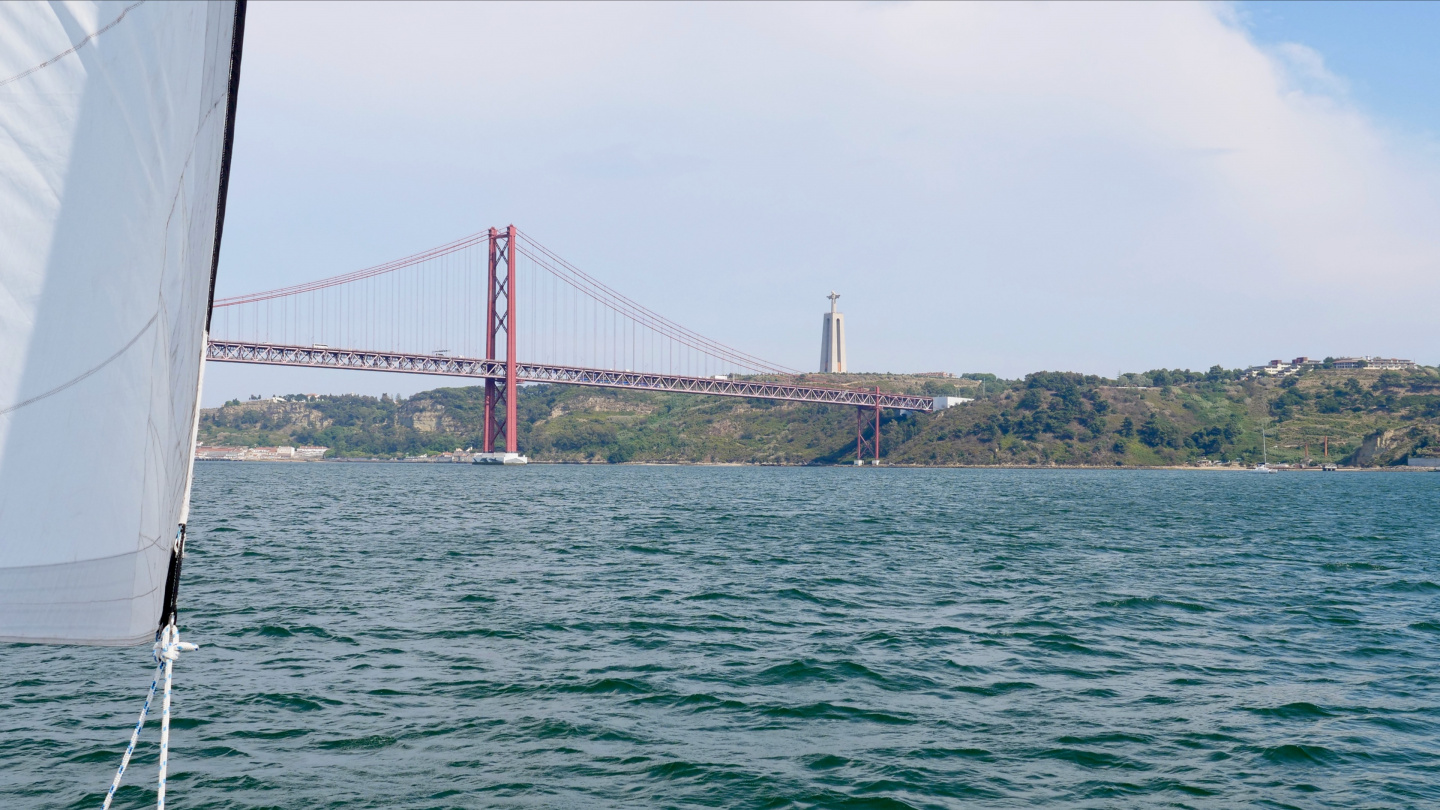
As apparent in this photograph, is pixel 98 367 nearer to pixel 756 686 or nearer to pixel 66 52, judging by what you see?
pixel 66 52

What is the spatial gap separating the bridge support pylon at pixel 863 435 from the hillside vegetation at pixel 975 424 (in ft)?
5.95

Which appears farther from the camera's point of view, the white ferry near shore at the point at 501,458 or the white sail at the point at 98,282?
the white ferry near shore at the point at 501,458

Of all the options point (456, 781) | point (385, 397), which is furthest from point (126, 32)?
point (385, 397)

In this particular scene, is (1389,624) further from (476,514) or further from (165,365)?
(476,514)

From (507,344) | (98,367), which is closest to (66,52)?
(98,367)

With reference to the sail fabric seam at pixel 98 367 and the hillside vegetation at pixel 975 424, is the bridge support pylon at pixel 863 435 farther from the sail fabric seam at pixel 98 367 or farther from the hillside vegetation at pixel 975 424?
the sail fabric seam at pixel 98 367

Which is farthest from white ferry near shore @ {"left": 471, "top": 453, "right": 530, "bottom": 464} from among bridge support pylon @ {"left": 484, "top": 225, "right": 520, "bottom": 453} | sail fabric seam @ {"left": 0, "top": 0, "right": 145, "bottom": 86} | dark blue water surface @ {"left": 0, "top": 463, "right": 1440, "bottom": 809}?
sail fabric seam @ {"left": 0, "top": 0, "right": 145, "bottom": 86}

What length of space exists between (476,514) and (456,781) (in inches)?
1084

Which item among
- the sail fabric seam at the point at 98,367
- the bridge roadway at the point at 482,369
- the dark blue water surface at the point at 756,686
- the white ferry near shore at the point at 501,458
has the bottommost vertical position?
the dark blue water surface at the point at 756,686

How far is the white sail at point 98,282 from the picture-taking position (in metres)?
2.55

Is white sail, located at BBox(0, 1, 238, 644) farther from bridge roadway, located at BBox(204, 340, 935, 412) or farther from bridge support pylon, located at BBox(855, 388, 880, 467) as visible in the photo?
bridge support pylon, located at BBox(855, 388, 880, 467)

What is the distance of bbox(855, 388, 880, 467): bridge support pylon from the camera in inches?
4916

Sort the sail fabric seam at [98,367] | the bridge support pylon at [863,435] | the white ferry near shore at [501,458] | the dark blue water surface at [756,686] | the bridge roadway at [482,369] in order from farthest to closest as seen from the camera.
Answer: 1. the bridge support pylon at [863,435]
2. the white ferry near shore at [501,458]
3. the bridge roadway at [482,369]
4. the dark blue water surface at [756,686]
5. the sail fabric seam at [98,367]

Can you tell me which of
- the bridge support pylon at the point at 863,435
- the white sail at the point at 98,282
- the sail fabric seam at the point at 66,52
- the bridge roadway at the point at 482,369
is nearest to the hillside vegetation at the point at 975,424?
the bridge support pylon at the point at 863,435
